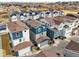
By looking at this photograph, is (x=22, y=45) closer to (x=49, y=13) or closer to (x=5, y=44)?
(x=5, y=44)

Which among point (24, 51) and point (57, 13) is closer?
point (24, 51)

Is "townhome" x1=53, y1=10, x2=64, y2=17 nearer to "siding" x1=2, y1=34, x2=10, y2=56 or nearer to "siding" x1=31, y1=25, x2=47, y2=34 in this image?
"siding" x1=31, y1=25, x2=47, y2=34

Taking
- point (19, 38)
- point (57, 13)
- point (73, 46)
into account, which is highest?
point (57, 13)

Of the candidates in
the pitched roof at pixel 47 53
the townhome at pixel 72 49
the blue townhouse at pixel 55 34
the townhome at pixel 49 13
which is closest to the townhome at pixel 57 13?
the townhome at pixel 49 13

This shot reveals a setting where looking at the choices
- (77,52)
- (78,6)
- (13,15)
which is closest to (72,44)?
(77,52)

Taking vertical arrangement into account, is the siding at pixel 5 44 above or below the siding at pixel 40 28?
below

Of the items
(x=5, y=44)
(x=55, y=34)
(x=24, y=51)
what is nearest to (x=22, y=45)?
(x=24, y=51)

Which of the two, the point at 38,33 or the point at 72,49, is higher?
the point at 38,33

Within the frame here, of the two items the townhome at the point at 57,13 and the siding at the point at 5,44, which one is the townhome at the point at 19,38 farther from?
the townhome at the point at 57,13
